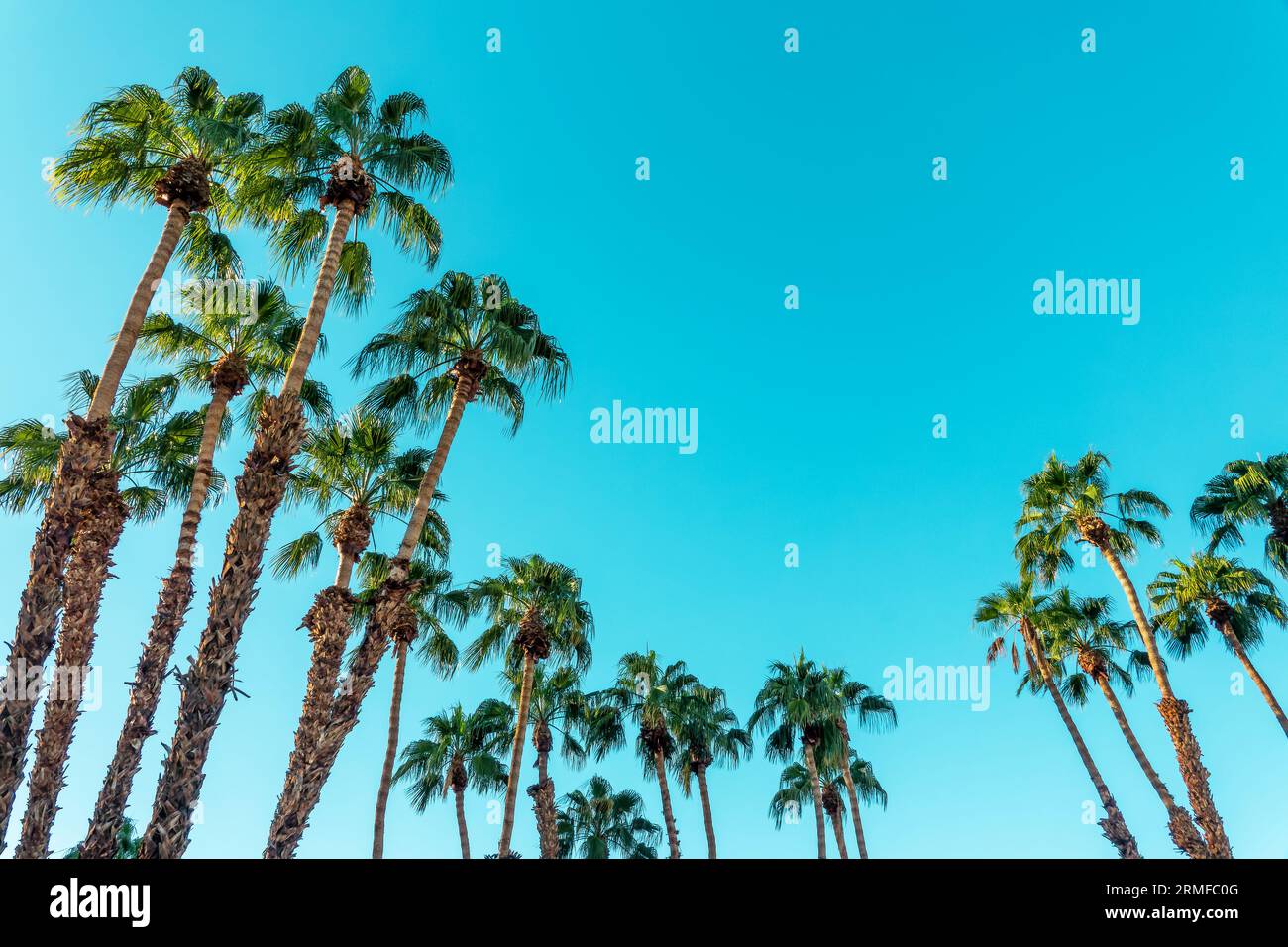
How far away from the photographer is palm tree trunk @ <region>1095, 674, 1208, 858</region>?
78.4ft

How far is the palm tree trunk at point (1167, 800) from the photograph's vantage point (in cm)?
2389

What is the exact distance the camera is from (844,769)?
34.8m

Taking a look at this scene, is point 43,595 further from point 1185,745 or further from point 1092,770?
point 1092,770

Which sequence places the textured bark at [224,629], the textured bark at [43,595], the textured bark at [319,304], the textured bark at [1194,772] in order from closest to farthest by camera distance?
the textured bark at [224,629]
the textured bark at [43,595]
the textured bark at [319,304]
the textured bark at [1194,772]

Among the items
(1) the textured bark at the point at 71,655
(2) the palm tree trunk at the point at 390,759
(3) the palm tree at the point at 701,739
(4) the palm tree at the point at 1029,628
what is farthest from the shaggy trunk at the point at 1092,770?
(1) the textured bark at the point at 71,655

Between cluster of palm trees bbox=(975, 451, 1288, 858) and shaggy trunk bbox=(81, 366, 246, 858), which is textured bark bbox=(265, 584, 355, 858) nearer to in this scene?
shaggy trunk bbox=(81, 366, 246, 858)

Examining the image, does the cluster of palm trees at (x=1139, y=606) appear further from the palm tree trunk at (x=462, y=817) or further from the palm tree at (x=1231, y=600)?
the palm tree trunk at (x=462, y=817)

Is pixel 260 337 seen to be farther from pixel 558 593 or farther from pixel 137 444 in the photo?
pixel 558 593

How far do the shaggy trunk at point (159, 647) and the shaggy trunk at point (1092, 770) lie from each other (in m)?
30.1

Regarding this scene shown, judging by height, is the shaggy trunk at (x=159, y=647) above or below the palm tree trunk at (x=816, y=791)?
above

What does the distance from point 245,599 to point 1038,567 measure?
27656 mm
